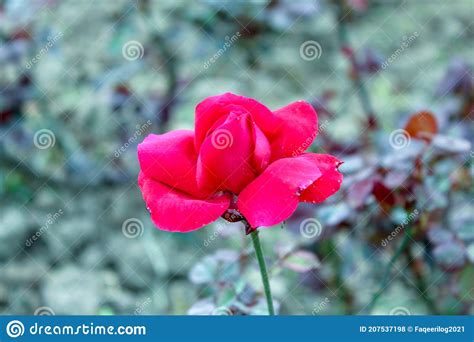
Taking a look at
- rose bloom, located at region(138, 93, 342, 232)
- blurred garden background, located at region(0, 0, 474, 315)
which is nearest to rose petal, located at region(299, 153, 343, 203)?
rose bloom, located at region(138, 93, 342, 232)

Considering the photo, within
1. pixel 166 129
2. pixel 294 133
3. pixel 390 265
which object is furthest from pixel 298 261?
pixel 166 129

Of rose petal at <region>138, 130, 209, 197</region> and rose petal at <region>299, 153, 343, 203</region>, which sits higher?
rose petal at <region>138, 130, 209, 197</region>

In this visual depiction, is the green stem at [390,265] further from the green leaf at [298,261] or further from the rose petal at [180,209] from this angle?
the rose petal at [180,209]

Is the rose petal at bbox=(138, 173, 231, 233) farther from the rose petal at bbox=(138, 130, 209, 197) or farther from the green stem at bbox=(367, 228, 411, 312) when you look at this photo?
the green stem at bbox=(367, 228, 411, 312)

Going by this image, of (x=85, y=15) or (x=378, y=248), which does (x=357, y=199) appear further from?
(x=85, y=15)

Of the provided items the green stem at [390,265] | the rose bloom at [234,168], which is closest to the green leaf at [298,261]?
the green stem at [390,265]

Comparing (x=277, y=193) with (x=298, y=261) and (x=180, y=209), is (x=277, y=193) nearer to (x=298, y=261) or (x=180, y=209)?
(x=180, y=209)
